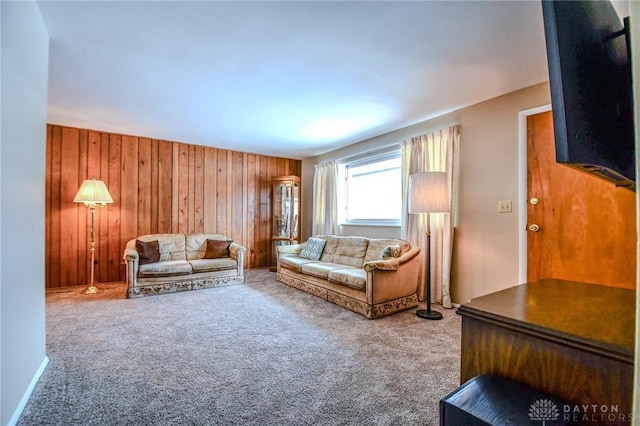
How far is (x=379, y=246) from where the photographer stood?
3859 mm

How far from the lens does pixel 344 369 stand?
6.55ft

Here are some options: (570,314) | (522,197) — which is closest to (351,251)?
(522,197)

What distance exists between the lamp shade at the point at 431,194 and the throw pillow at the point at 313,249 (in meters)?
1.88

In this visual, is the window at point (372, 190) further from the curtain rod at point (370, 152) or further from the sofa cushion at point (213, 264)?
the sofa cushion at point (213, 264)

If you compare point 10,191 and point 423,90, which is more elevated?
point 423,90

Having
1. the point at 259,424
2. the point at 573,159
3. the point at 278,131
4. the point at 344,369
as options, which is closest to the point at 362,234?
the point at 278,131

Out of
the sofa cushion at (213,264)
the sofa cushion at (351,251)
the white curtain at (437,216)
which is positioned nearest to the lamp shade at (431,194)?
the white curtain at (437,216)

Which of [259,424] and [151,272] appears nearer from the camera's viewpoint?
[259,424]

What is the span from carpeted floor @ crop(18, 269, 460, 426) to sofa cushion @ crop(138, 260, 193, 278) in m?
0.54

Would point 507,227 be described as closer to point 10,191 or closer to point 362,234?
point 362,234

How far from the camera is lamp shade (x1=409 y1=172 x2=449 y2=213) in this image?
299 cm

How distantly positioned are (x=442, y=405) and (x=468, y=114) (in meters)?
3.24

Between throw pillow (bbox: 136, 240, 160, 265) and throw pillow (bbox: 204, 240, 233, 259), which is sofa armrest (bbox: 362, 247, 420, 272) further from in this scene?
throw pillow (bbox: 136, 240, 160, 265)

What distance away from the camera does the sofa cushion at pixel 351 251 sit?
4011 millimetres
